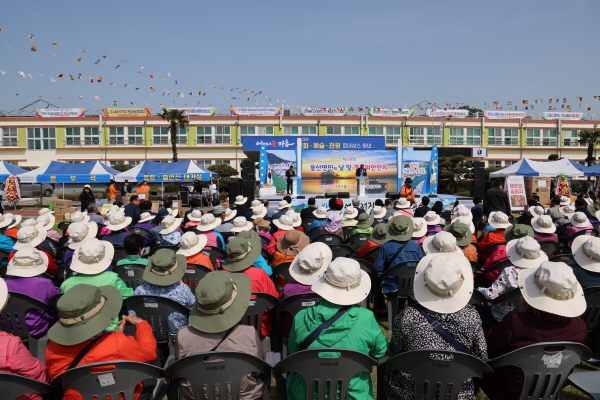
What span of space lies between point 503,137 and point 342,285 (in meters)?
57.5

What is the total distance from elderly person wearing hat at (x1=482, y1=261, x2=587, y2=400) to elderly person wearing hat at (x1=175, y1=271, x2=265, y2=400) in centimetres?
140

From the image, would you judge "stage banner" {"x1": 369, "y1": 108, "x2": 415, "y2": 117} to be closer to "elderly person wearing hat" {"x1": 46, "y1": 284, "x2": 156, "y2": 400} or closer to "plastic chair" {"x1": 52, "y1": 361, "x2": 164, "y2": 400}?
"elderly person wearing hat" {"x1": 46, "y1": 284, "x2": 156, "y2": 400}

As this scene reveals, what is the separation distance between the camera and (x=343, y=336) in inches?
99.4

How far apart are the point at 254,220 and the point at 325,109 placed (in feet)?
145

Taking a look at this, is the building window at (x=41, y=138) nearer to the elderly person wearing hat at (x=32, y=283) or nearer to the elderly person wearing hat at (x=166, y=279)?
the elderly person wearing hat at (x=32, y=283)

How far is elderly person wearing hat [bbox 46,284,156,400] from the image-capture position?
241cm

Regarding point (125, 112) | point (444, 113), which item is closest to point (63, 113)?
point (125, 112)

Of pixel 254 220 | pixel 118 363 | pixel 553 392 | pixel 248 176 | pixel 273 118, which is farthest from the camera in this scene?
pixel 273 118

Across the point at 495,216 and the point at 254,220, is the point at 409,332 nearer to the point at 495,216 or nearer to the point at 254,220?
the point at 495,216

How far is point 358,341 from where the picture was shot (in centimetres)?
255

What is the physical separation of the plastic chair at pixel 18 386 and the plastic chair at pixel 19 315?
4.50 ft

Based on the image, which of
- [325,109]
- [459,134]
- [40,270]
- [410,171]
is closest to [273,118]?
[325,109]

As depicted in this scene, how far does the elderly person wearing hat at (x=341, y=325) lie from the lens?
8.19ft

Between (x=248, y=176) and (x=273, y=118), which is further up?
(x=273, y=118)
